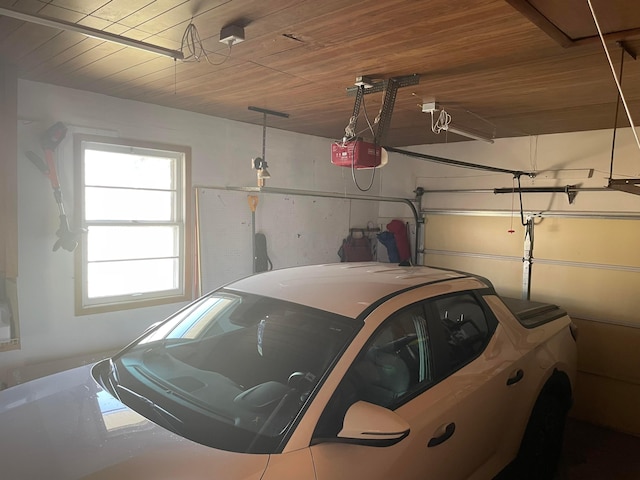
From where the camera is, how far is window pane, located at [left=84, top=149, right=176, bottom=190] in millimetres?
3637

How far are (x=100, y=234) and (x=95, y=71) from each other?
1.32 meters

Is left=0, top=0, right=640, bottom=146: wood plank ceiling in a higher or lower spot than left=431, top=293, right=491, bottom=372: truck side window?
higher

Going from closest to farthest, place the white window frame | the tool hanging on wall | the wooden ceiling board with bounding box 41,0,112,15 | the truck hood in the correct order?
the truck hood
the wooden ceiling board with bounding box 41,0,112,15
the tool hanging on wall
the white window frame

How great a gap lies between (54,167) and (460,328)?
2.97 m

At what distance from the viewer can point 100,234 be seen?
146 inches

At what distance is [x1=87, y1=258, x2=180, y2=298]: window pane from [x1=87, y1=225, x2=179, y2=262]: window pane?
0.21ft

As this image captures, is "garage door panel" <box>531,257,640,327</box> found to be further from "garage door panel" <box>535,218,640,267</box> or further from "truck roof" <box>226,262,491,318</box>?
"truck roof" <box>226,262,491,318</box>

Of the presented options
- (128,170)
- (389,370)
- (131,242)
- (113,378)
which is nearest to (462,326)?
(389,370)

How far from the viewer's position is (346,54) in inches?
97.1

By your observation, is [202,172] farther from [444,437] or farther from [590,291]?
[590,291]

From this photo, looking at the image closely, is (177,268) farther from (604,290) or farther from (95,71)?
(604,290)

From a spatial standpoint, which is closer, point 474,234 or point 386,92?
point 386,92

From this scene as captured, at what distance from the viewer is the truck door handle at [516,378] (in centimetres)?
256

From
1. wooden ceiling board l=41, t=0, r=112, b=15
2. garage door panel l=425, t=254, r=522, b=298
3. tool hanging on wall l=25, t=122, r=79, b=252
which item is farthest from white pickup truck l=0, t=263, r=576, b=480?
garage door panel l=425, t=254, r=522, b=298
